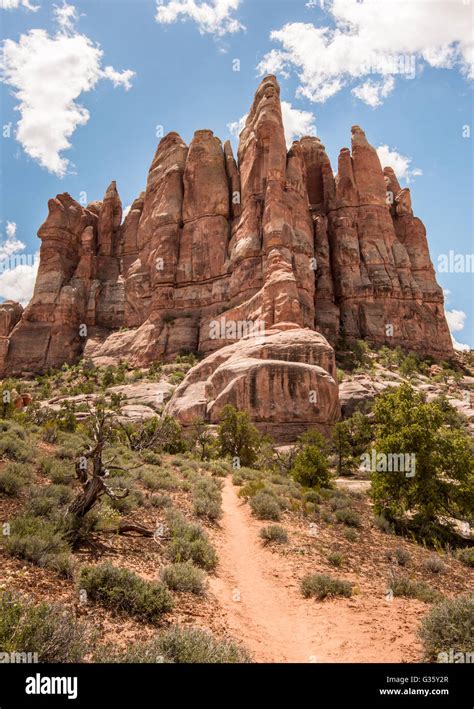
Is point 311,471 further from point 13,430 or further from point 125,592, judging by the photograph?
point 125,592

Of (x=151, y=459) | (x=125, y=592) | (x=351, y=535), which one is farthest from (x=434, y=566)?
(x=151, y=459)

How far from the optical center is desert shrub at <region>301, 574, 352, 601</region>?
28.5 ft

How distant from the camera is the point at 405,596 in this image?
8.88 metres

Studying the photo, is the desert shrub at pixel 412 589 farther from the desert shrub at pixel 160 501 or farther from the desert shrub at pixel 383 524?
the desert shrub at pixel 160 501

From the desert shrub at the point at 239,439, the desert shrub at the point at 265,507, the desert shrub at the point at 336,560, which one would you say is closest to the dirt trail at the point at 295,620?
the desert shrub at the point at 336,560

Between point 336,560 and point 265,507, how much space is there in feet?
14.8

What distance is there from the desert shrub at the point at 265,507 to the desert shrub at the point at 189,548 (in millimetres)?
4135

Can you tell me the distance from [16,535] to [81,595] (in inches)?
76.2

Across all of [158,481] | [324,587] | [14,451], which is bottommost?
[324,587]

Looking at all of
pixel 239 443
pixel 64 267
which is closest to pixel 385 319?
pixel 239 443

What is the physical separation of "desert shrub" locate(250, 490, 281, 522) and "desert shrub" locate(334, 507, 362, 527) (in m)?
2.16

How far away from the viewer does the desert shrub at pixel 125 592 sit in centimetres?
644

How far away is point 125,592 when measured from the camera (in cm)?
658
